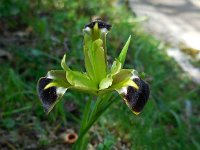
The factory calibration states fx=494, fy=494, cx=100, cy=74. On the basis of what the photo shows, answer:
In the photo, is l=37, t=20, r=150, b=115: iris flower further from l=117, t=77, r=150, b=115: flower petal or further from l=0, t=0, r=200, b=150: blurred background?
l=0, t=0, r=200, b=150: blurred background

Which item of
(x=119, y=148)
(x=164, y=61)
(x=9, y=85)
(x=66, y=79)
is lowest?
(x=164, y=61)

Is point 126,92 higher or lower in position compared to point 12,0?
higher

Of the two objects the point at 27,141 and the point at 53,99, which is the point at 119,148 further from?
the point at 53,99

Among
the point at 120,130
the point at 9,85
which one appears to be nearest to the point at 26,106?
the point at 9,85

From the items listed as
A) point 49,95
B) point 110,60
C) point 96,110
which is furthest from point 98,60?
point 110,60

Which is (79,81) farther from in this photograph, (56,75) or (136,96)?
(136,96)

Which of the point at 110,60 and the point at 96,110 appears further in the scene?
the point at 110,60

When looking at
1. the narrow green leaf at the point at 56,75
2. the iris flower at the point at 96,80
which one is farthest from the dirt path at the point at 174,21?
the narrow green leaf at the point at 56,75
